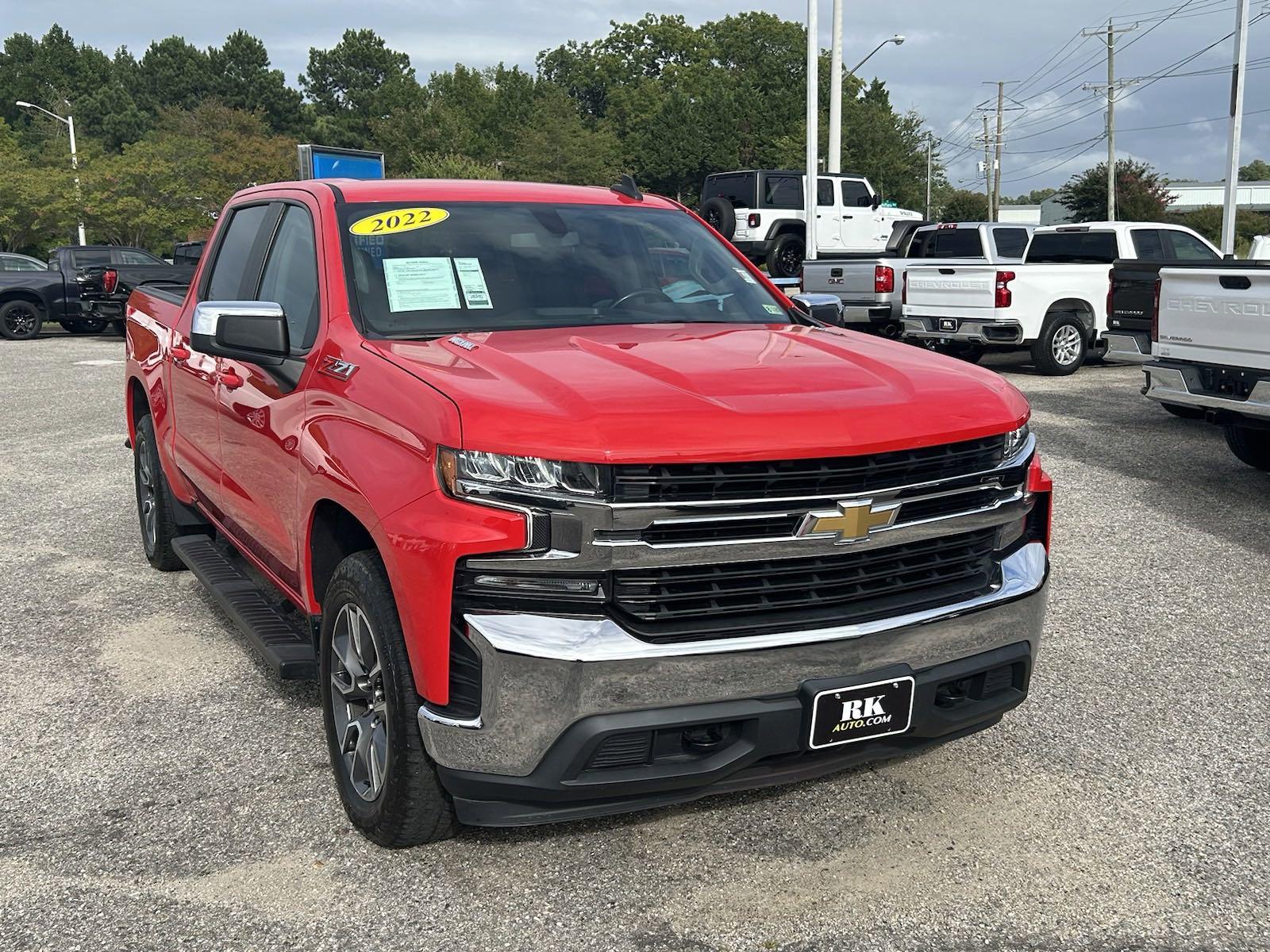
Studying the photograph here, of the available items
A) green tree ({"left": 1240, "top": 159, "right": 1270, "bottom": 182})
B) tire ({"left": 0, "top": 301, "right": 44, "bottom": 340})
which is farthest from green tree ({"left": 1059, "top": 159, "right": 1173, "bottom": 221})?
green tree ({"left": 1240, "top": 159, "right": 1270, "bottom": 182})

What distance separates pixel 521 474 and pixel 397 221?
1.71m

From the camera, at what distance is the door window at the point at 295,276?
13.5 ft

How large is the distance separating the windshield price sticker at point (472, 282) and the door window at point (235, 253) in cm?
119

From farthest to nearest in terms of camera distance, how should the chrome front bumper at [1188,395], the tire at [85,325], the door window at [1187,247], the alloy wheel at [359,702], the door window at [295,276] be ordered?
the tire at [85,325]
the door window at [1187,247]
the chrome front bumper at [1188,395]
the door window at [295,276]
the alloy wheel at [359,702]

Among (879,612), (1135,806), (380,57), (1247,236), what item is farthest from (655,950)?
(380,57)

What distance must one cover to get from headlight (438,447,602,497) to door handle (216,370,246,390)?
5.78 ft

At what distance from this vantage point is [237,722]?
445 centimetres

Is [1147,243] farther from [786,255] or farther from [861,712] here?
[861,712]

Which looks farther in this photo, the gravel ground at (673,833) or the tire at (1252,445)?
the tire at (1252,445)

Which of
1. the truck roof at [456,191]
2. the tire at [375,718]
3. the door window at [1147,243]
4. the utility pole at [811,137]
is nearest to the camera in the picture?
the tire at [375,718]

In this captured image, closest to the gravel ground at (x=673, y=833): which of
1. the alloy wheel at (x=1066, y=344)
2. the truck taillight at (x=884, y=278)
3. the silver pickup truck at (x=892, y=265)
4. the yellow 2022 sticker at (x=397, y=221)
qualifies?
the yellow 2022 sticker at (x=397, y=221)

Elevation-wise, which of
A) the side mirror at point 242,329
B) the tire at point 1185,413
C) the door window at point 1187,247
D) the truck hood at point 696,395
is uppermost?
the door window at point 1187,247

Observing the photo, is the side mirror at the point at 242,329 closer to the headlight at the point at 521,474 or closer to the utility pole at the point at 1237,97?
the headlight at the point at 521,474

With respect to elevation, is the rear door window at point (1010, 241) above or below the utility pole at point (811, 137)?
below
